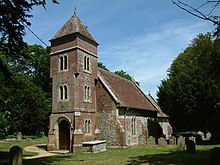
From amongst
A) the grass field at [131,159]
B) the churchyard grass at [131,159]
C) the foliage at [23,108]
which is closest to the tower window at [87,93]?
the grass field at [131,159]

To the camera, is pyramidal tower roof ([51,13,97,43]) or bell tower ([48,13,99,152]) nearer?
bell tower ([48,13,99,152])

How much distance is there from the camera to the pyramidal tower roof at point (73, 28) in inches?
1027

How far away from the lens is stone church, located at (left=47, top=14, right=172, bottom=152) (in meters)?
24.7

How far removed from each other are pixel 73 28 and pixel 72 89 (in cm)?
625

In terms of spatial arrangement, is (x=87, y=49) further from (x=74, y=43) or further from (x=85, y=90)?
(x=85, y=90)

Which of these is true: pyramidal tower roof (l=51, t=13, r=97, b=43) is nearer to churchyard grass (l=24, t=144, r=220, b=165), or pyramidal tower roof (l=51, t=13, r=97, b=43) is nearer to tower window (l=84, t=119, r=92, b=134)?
tower window (l=84, t=119, r=92, b=134)

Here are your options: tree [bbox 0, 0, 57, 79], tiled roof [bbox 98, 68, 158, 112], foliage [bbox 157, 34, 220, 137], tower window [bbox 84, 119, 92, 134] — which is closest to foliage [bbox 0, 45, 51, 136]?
tiled roof [bbox 98, 68, 158, 112]

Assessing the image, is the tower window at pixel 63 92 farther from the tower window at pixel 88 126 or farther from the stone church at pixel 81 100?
the tower window at pixel 88 126

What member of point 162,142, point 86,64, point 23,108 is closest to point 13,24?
point 86,64

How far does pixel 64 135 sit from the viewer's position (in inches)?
990

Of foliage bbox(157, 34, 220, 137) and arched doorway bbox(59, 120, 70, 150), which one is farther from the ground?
foliage bbox(157, 34, 220, 137)

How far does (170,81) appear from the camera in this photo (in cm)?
3516

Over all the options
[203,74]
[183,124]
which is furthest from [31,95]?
[203,74]

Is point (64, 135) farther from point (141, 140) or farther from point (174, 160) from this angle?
point (174, 160)
